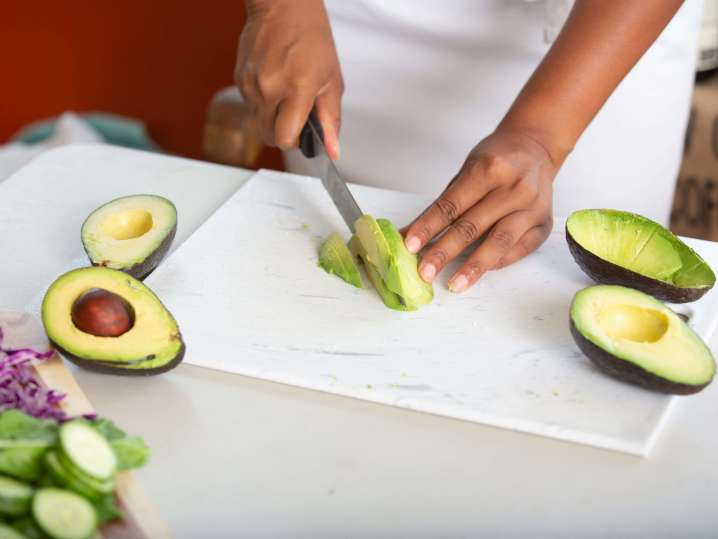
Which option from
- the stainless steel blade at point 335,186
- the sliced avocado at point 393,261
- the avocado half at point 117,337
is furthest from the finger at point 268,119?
the avocado half at point 117,337

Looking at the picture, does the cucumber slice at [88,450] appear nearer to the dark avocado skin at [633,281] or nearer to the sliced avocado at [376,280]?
the sliced avocado at [376,280]

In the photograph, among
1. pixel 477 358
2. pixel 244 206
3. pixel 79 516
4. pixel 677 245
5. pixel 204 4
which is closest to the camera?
pixel 79 516

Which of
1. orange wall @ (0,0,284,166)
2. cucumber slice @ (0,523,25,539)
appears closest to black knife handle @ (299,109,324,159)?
cucumber slice @ (0,523,25,539)

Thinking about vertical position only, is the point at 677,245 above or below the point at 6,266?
above

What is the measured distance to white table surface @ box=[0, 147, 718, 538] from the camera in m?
0.89

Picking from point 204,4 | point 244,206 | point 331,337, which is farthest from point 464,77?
point 204,4

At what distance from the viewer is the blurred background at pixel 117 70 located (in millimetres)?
2852

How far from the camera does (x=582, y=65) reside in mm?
1327

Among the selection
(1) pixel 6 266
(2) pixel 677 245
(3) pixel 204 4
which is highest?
(2) pixel 677 245

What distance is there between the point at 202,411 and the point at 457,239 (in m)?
0.40

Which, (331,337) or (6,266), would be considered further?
(6,266)

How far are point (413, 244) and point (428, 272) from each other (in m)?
0.05

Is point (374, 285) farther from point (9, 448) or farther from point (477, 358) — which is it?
point (9, 448)

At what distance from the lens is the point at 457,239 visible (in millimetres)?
1242
